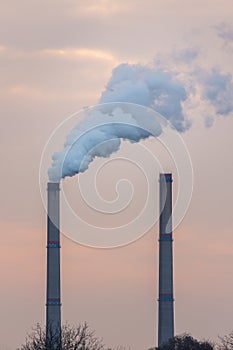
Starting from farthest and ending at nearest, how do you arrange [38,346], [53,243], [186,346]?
[53,243]
[186,346]
[38,346]

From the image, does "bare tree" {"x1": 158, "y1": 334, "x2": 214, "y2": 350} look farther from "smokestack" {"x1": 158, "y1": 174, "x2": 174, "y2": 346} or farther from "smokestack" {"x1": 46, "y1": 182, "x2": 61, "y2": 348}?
"smokestack" {"x1": 46, "y1": 182, "x2": 61, "y2": 348}

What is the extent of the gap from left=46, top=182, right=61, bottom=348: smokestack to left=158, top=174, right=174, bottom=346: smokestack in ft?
24.5

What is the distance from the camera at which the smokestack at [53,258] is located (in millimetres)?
99250

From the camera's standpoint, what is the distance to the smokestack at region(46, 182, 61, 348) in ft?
326

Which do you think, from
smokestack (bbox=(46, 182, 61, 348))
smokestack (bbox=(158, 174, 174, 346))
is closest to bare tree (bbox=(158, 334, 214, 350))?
smokestack (bbox=(158, 174, 174, 346))

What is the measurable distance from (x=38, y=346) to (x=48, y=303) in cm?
3328

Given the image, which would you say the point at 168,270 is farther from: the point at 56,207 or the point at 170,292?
the point at 56,207

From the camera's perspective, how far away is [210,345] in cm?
9044

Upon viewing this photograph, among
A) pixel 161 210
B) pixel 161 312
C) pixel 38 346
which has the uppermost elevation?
pixel 161 210

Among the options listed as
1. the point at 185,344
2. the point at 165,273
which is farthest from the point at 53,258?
the point at 185,344

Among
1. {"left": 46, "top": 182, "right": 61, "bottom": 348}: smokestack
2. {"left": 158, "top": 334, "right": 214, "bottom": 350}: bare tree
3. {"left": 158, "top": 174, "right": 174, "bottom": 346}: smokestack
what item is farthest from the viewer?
{"left": 158, "top": 174, "right": 174, "bottom": 346}: smokestack

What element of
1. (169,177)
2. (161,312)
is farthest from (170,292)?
(169,177)

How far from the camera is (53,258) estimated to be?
3915 inches

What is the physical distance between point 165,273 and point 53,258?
27.0ft
